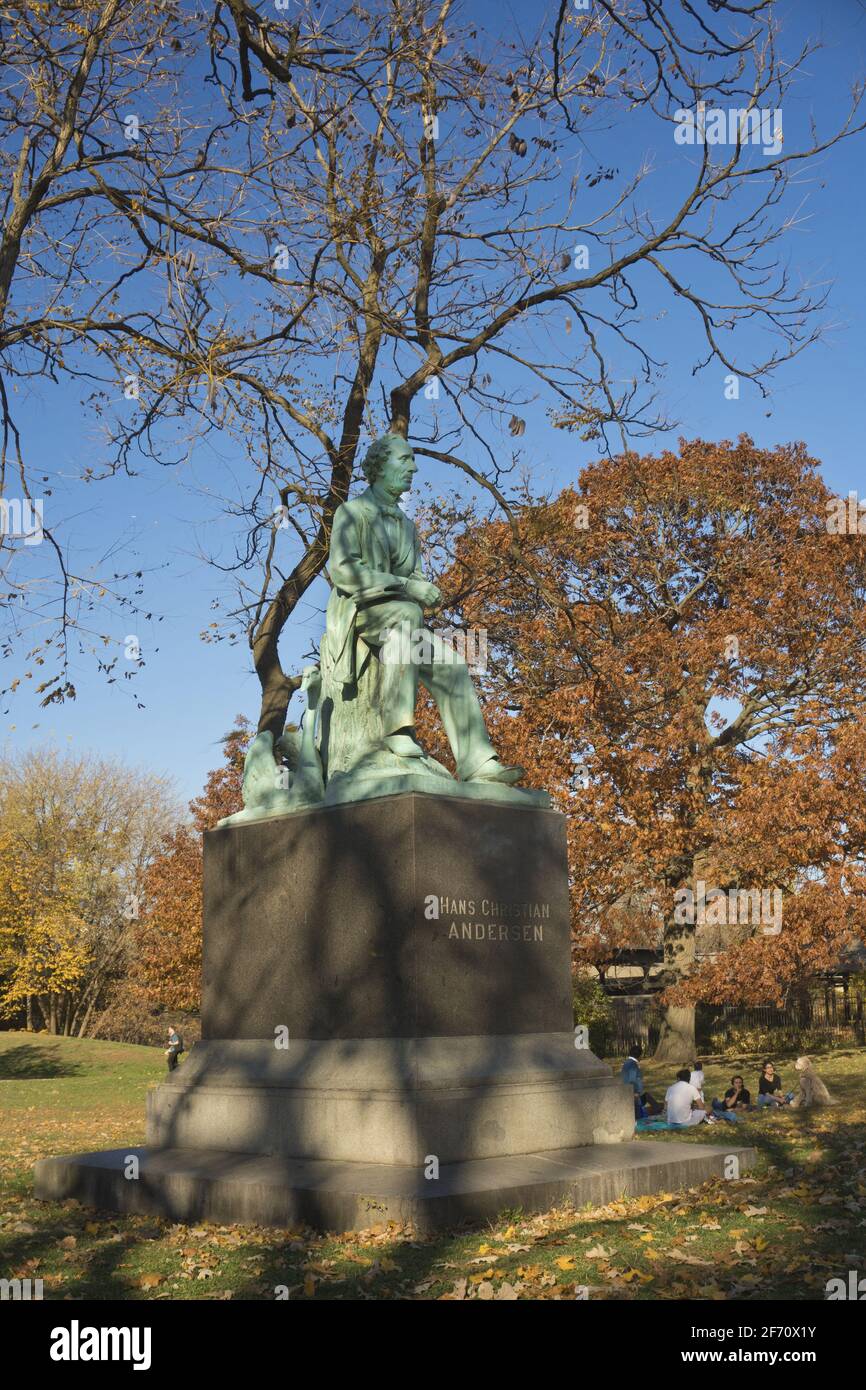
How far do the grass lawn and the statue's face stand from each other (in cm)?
491

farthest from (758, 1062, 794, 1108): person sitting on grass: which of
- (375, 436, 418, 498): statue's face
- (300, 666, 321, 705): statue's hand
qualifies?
(375, 436, 418, 498): statue's face

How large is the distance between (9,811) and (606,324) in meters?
35.9

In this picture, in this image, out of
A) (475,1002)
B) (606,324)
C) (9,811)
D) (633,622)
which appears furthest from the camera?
(9,811)

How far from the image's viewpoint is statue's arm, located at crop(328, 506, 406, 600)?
9234 millimetres

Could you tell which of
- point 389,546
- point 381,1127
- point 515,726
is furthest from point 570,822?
point 381,1127

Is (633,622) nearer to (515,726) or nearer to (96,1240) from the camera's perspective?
(515,726)

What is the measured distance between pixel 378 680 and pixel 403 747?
2.33ft

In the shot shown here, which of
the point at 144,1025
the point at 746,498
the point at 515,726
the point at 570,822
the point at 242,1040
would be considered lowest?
the point at 144,1025

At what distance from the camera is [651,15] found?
702 cm

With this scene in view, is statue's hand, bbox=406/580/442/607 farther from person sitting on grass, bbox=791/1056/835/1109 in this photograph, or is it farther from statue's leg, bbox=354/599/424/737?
person sitting on grass, bbox=791/1056/835/1109

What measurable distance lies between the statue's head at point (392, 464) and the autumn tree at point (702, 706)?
449 inches

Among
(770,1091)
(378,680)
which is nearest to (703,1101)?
(770,1091)

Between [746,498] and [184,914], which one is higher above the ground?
[746,498]

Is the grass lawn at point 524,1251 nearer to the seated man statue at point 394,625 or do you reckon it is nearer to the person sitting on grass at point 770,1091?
the seated man statue at point 394,625
